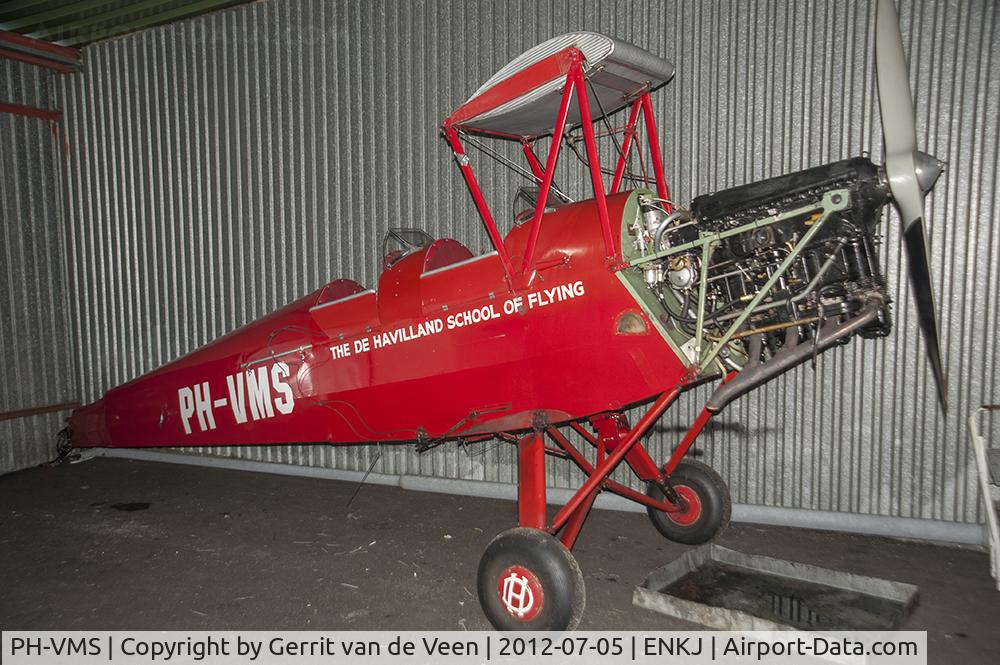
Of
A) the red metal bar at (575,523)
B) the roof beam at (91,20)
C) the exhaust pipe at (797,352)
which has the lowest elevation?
the red metal bar at (575,523)

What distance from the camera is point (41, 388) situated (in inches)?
294

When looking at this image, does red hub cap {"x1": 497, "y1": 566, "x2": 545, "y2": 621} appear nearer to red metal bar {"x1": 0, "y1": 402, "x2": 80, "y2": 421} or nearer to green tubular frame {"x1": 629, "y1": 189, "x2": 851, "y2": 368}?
green tubular frame {"x1": 629, "y1": 189, "x2": 851, "y2": 368}

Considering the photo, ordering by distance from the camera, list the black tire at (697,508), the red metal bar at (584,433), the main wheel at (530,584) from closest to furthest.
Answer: the main wheel at (530,584) → the black tire at (697,508) → the red metal bar at (584,433)

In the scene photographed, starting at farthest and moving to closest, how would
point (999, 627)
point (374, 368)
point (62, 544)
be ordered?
1. point (62, 544)
2. point (374, 368)
3. point (999, 627)

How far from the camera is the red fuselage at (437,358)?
11.8 ft

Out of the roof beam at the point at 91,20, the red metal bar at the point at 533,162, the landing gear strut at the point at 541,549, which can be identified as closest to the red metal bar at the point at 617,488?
the landing gear strut at the point at 541,549

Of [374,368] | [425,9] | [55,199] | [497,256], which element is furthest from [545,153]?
[55,199]

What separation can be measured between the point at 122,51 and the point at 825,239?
742 centimetres

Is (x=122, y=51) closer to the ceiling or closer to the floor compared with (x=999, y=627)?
closer to the ceiling

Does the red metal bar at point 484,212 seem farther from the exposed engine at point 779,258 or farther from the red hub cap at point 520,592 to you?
the red hub cap at point 520,592

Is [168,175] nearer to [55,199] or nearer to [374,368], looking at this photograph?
[55,199]

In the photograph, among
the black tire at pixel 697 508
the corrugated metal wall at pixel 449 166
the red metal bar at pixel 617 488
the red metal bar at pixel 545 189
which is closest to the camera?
the red metal bar at pixel 545 189

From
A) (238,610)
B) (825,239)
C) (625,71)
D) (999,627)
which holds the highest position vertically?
(625,71)

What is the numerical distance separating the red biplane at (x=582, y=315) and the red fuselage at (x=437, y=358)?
0.5 inches
